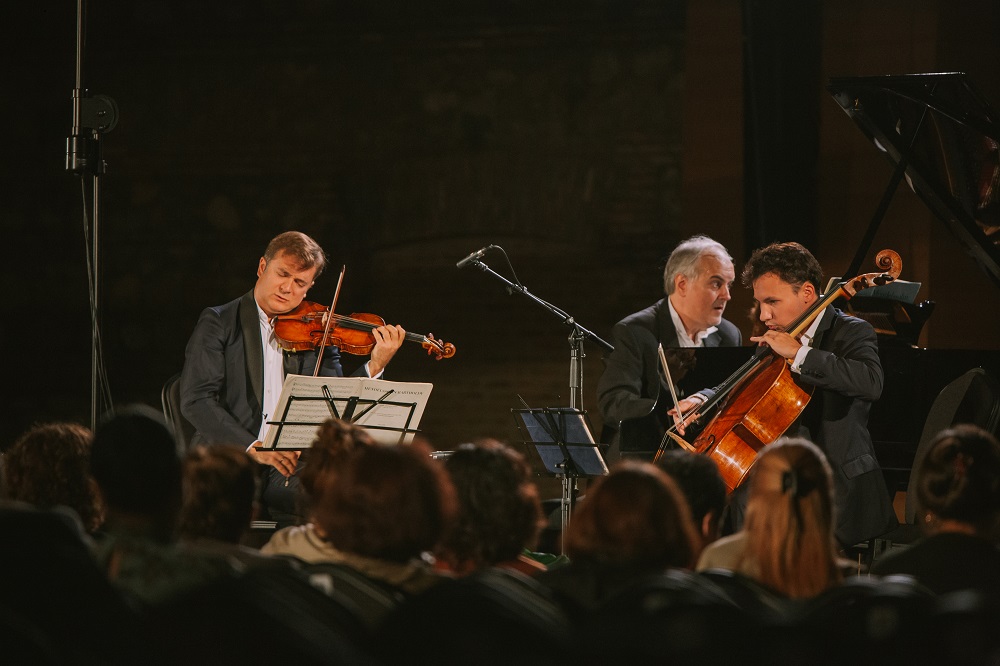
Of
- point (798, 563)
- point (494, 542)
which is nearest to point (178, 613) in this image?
point (494, 542)

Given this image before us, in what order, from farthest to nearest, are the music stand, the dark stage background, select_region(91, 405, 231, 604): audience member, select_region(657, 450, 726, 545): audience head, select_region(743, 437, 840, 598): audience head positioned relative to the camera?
the dark stage background → the music stand → select_region(657, 450, 726, 545): audience head → select_region(743, 437, 840, 598): audience head → select_region(91, 405, 231, 604): audience member

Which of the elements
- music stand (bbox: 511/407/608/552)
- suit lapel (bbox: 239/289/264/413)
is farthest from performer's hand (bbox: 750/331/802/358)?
suit lapel (bbox: 239/289/264/413)

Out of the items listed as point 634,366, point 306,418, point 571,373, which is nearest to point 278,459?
point 306,418

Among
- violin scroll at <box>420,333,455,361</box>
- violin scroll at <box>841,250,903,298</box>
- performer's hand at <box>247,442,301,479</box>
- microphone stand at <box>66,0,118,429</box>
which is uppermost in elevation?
microphone stand at <box>66,0,118,429</box>

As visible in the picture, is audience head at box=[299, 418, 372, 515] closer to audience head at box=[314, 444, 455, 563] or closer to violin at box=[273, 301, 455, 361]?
audience head at box=[314, 444, 455, 563]

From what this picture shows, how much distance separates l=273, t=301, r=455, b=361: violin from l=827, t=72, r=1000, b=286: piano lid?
7.44 feet

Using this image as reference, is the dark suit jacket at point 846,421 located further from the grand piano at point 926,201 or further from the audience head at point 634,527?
the audience head at point 634,527

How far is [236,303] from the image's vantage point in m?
4.90

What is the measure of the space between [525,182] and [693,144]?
1063 millimetres

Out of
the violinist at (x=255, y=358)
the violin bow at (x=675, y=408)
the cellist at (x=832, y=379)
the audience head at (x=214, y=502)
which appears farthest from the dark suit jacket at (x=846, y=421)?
the audience head at (x=214, y=502)

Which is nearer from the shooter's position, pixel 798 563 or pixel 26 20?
pixel 798 563

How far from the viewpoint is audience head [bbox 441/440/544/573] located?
7.93 feet

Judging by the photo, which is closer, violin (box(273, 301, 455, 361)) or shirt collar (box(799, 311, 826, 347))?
shirt collar (box(799, 311, 826, 347))

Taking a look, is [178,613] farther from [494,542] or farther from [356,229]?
[356,229]
